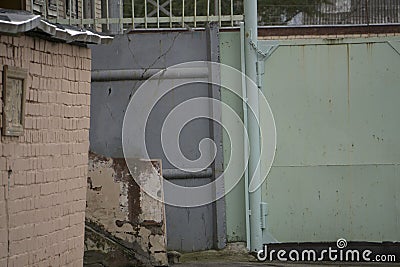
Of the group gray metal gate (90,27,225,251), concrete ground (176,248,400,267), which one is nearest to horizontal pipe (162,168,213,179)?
gray metal gate (90,27,225,251)

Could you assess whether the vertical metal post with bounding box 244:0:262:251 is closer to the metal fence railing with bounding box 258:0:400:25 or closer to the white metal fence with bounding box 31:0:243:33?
the white metal fence with bounding box 31:0:243:33

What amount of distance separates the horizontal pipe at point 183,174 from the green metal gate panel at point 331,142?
1.03 feet

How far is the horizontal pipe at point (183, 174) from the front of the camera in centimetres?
1007

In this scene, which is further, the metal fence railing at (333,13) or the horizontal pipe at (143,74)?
the metal fence railing at (333,13)

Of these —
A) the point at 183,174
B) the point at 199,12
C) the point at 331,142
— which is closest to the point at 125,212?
the point at 183,174

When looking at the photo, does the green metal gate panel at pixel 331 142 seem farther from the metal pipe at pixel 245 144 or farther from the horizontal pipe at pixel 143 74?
the horizontal pipe at pixel 143 74

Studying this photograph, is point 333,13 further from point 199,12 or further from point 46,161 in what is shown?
point 46,161

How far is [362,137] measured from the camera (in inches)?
396

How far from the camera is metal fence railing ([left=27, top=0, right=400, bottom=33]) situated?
10.1m

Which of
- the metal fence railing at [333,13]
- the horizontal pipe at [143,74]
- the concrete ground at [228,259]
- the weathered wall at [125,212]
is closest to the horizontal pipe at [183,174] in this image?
the weathered wall at [125,212]

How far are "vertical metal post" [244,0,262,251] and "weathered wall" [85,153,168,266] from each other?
100cm

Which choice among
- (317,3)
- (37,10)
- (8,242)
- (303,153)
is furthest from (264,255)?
(317,3)

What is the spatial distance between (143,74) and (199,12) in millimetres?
12867

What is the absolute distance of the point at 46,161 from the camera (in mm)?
7328
